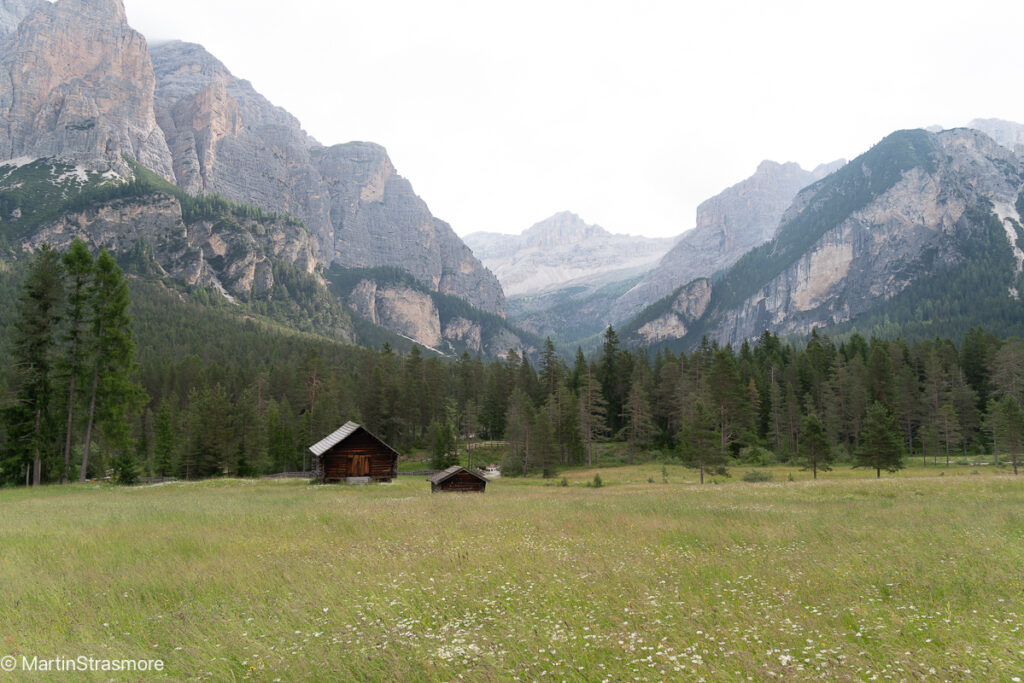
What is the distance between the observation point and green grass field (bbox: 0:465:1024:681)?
710 cm

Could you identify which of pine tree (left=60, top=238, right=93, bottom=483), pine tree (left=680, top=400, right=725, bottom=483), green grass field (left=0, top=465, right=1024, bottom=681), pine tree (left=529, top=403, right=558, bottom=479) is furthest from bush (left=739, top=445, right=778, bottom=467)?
pine tree (left=60, top=238, right=93, bottom=483)

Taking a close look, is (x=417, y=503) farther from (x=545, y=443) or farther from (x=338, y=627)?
(x=545, y=443)

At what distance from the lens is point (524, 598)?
1003cm

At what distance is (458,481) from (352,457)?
14.7 m

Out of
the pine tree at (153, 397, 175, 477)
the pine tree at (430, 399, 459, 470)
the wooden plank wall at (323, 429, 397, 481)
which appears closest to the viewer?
the wooden plank wall at (323, 429, 397, 481)

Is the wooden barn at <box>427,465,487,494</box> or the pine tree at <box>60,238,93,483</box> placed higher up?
the pine tree at <box>60,238,93,483</box>

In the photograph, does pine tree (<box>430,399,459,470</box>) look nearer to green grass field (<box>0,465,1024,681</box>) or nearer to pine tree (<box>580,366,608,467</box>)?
pine tree (<box>580,366,608,467</box>)

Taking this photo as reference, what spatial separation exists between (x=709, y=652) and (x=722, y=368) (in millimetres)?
66308

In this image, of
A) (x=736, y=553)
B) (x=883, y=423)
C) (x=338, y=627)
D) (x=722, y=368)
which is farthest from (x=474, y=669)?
(x=722, y=368)

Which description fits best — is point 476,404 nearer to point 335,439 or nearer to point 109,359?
point 335,439

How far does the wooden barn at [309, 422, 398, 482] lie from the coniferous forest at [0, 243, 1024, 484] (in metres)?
15.1

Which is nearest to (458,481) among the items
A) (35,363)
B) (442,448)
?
(442,448)

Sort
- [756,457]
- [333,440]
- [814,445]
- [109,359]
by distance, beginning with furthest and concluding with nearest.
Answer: [756,457] → [814,445] → [333,440] → [109,359]

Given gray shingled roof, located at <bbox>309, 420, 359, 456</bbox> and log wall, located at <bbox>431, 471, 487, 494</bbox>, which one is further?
gray shingled roof, located at <bbox>309, 420, 359, 456</bbox>
